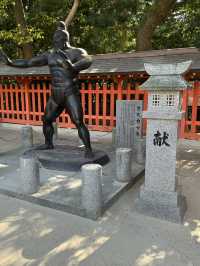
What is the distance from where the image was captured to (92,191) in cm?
351

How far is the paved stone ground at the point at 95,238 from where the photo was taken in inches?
107

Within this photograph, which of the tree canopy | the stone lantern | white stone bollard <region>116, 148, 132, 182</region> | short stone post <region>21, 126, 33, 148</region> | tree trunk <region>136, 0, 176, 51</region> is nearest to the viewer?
the stone lantern

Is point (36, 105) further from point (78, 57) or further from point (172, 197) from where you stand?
point (172, 197)

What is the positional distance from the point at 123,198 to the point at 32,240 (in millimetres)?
1740

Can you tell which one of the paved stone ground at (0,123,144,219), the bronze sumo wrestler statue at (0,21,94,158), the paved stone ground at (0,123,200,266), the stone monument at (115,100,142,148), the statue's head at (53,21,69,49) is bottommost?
the paved stone ground at (0,123,200,266)

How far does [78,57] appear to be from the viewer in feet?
16.0

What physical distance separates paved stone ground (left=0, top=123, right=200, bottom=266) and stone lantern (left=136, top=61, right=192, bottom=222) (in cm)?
23

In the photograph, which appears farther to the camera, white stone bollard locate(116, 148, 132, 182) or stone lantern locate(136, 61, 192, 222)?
white stone bollard locate(116, 148, 132, 182)

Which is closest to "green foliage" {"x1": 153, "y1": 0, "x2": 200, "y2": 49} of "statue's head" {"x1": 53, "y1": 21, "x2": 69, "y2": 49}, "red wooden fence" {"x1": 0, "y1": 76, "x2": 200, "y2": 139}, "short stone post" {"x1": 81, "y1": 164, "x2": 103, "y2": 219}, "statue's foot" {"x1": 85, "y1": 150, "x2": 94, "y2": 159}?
"red wooden fence" {"x1": 0, "y1": 76, "x2": 200, "y2": 139}

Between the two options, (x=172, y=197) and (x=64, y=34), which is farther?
(x=64, y=34)

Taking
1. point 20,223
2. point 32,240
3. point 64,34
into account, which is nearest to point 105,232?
point 32,240

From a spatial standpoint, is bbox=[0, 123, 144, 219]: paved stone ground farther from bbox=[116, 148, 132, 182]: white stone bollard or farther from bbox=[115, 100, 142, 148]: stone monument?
bbox=[115, 100, 142, 148]: stone monument

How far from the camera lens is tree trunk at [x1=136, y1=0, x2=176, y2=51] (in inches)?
401

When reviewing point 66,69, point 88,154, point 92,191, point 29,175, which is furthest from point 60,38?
point 92,191
